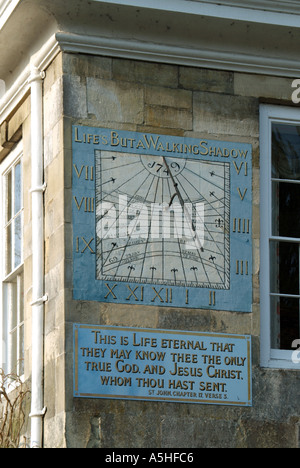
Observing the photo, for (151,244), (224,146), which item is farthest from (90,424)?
(224,146)

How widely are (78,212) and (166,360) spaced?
138cm

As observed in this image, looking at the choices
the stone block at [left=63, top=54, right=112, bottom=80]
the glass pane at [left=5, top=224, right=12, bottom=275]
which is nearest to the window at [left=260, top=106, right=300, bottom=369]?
the stone block at [left=63, top=54, right=112, bottom=80]

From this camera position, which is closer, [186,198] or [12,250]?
[186,198]

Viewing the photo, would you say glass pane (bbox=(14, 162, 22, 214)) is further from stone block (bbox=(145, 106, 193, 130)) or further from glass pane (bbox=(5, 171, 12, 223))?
stone block (bbox=(145, 106, 193, 130))

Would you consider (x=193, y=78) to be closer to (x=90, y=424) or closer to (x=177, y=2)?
(x=177, y=2)

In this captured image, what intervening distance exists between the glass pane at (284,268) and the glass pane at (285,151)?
626 millimetres

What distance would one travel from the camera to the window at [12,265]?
556 inches

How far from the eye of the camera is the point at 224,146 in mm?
13281

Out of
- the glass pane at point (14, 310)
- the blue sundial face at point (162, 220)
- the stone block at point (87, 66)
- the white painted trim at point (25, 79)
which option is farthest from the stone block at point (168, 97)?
the glass pane at point (14, 310)

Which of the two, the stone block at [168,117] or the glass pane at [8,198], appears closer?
the stone block at [168,117]

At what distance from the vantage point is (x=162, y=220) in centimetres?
1296

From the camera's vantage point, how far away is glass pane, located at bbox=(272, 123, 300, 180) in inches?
535

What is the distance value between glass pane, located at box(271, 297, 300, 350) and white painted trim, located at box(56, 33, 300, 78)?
6.45 feet

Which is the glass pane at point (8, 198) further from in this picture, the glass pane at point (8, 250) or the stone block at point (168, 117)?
the stone block at point (168, 117)
